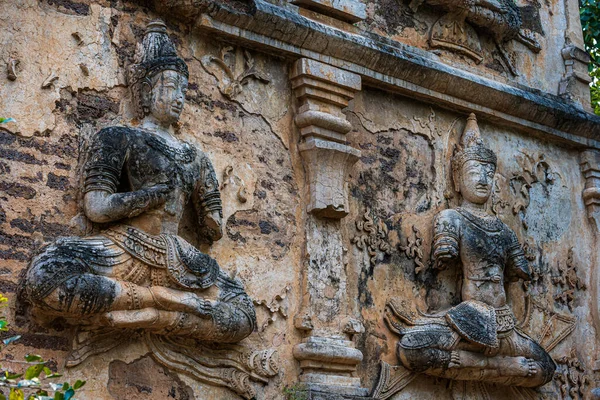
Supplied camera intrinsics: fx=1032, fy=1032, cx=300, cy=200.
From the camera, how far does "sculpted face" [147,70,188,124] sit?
6.14 m

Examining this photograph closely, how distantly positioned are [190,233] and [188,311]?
2.28ft

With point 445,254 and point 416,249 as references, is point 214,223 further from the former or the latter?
point 445,254

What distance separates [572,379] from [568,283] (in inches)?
30.9

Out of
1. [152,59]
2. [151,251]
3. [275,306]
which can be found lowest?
[275,306]

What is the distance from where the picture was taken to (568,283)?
8367 mm

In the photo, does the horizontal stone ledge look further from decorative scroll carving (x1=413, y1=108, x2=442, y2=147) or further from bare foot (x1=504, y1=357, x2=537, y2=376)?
bare foot (x1=504, y1=357, x2=537, y2=376)

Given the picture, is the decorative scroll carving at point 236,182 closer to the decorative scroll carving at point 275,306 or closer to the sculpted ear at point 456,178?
the decorative scroll carving at point 275,306

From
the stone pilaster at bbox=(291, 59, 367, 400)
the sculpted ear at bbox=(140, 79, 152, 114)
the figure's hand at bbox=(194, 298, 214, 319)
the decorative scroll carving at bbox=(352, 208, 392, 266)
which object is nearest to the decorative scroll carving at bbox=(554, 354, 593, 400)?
the decorative scroll carving at bbox=(352, 208, 392, 266)

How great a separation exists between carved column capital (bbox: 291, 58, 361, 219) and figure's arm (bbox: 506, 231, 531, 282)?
4.81ft

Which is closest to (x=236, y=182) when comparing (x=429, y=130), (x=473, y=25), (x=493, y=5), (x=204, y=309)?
(x=204, y=309)

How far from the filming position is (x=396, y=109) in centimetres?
766

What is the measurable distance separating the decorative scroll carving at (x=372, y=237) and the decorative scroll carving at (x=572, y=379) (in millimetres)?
1879

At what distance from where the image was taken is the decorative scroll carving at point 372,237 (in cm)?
713

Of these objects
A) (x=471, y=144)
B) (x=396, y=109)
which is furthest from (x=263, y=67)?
(x=471, y=144)
